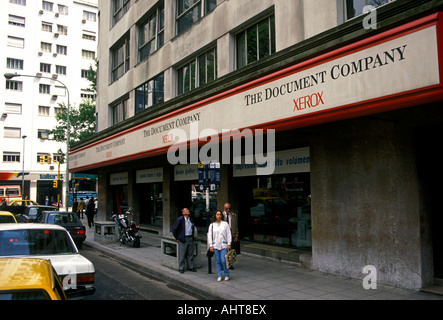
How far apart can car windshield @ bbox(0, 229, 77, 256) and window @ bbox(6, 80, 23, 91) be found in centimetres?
4686

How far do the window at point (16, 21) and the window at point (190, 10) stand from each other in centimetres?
4045

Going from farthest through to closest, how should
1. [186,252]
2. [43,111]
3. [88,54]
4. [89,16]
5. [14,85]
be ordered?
[89,16], [88,54], [43,111], [14,85], [186,252]

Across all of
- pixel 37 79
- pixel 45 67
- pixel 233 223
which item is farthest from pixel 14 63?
pixel 233 223

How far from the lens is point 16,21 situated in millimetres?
47031

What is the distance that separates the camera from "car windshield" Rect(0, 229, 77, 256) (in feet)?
20.0

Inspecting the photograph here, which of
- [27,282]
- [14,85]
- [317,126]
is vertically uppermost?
[14,85]

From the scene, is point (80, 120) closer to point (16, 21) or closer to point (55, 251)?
point (16, 21)

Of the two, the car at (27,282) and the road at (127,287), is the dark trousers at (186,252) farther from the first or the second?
the car at (27,282)

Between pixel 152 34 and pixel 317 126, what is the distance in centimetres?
1281

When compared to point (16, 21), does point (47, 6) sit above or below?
above

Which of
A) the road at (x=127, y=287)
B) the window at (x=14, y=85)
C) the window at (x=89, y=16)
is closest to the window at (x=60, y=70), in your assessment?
the window at (x=14, y=85)

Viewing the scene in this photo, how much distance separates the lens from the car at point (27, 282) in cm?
313

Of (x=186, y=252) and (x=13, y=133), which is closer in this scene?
(x=186, y=252)
